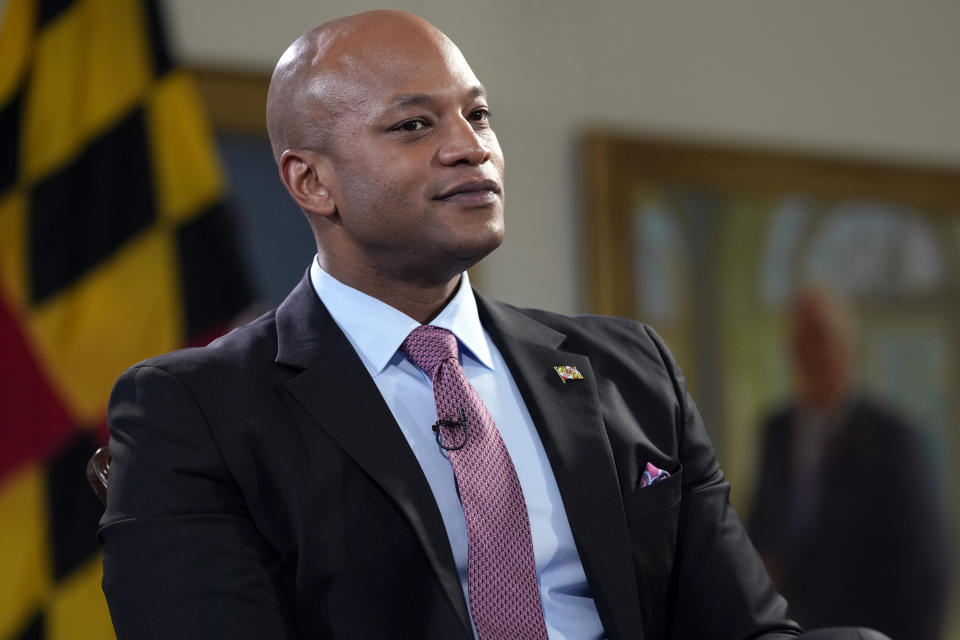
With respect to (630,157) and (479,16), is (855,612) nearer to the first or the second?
(630,157)

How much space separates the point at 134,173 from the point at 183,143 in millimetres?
155

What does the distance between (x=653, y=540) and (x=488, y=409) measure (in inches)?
12.1

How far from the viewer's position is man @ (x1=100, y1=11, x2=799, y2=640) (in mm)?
1572

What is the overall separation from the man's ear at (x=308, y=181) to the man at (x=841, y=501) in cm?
300

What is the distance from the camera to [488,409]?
1.81m

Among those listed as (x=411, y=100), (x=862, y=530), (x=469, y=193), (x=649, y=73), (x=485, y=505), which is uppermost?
(x=411, y=100)

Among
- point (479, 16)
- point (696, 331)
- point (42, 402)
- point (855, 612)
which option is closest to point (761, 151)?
point (696, 331)

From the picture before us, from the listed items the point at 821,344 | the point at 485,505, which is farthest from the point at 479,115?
the point at 821,344

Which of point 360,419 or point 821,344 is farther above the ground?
point 360,419

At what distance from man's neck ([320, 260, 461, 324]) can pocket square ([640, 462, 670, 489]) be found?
405 mm

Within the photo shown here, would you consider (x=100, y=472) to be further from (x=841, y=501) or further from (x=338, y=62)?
(x=841, y=501)

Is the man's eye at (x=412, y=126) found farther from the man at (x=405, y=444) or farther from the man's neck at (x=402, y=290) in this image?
the man's neck at (x=402, y=290)

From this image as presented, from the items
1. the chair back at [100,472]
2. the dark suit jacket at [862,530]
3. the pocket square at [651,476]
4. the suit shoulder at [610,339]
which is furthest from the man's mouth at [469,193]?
the dark suit jacket at [862,530]

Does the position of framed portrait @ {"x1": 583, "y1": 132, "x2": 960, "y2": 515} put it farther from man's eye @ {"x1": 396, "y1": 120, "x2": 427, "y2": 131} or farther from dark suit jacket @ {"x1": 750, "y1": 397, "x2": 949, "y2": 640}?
man's eye @ {"x1": 396, "y1": 120, "x2": 427, "y2": 131}
